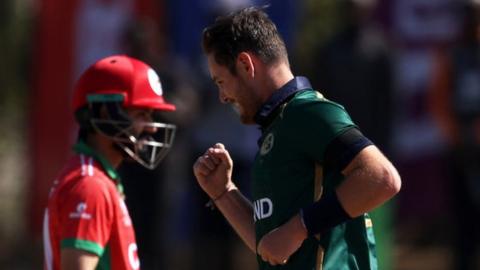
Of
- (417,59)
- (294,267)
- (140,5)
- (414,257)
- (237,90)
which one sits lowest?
(414,257)

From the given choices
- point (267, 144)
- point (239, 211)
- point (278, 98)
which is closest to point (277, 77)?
point (278, 98)

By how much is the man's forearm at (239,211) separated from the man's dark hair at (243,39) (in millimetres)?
630

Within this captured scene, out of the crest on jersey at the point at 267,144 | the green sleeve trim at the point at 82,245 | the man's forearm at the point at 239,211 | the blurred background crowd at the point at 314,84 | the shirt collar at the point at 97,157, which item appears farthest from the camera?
the blurred background crowd at the point at 314,84

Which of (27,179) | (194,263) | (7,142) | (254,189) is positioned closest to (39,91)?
(27,179)

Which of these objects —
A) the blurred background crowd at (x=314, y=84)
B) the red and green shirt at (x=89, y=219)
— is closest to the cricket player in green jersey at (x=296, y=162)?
the red and green shirt at (x=89, y=219)

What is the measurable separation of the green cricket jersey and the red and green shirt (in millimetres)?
718

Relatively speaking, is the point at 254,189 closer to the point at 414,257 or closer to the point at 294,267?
→ the point at 294,267

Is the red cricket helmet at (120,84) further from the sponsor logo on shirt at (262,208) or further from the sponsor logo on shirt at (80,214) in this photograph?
the sponsor logo on shirt at (262,208)

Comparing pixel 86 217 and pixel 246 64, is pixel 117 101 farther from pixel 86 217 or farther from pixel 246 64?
pixel 246 64

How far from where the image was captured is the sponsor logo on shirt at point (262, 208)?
16.2ft

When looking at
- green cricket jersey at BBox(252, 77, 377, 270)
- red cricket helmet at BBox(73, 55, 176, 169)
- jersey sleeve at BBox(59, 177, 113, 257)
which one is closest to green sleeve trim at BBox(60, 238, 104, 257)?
jersey sleeve at BBox(59, 177, 113, 257)

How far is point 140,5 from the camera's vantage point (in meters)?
11.7

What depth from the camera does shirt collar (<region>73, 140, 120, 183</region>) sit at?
18.5ft

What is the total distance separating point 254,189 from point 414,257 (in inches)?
310
